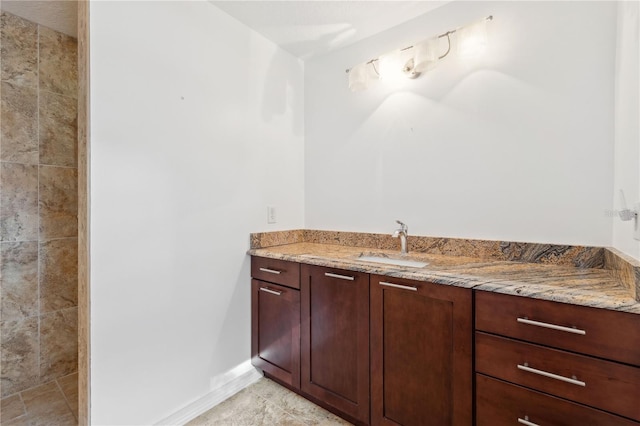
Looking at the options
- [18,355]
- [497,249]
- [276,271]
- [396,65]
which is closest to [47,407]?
[18,355]

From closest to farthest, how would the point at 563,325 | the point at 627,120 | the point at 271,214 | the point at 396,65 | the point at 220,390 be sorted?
the point at 563,325 < the point at 627,120 < the point at 220,390 < the point at 396,65 < the point at 271,214

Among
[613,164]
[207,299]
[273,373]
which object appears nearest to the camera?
[613,164]

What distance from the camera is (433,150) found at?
180 cm

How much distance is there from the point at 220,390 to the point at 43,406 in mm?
1041

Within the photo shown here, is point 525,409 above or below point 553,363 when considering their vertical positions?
below

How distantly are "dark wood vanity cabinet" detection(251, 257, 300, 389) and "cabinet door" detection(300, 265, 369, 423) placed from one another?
64 mm

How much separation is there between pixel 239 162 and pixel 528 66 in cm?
176

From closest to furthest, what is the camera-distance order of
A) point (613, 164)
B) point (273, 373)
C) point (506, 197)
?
point (613, 164)
point (506, 197)
point (273, 373)

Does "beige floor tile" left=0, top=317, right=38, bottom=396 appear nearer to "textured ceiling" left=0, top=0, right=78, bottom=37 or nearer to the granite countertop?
the granite countertop

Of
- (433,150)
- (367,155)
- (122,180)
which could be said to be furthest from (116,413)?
(433,150)

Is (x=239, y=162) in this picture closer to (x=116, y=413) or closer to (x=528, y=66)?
(x=116, y=413)

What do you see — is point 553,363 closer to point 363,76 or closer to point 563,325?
point 563,325

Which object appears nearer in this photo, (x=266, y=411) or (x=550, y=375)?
(x=550, y=375)

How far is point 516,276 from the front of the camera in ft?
3.86
